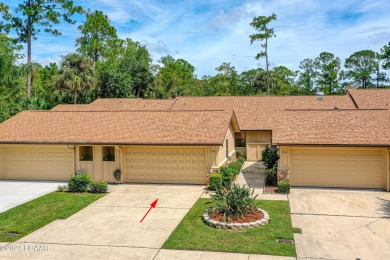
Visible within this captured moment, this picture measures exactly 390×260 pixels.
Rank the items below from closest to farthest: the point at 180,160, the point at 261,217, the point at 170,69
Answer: the point at 261,217, the point at 180,160, the point at 170,69

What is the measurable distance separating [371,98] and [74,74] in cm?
2911

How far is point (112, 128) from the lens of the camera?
64.8ft

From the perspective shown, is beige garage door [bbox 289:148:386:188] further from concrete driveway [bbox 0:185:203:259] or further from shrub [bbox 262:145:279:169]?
concrete driveway [bbox 0:185:203:259]

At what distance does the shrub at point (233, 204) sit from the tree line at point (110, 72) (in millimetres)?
22016

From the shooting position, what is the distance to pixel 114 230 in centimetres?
1137

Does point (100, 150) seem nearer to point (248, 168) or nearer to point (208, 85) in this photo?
point (248, 168)

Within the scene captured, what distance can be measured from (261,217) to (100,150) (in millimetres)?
10300

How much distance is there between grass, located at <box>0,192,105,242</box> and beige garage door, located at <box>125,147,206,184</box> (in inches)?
123

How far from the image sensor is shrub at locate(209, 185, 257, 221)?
1183 cm

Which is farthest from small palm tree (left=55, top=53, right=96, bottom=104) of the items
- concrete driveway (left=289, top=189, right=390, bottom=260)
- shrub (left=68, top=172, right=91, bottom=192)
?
concrete driveway (left=289, top=189, right=390, bottom=260)

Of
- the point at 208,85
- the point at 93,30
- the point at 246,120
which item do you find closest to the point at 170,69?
the point at 208,85

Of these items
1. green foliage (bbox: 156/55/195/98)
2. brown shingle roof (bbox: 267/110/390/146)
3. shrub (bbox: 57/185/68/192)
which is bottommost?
shrub (bbox: 57/185/68/192)

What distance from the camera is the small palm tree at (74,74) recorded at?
35.7m

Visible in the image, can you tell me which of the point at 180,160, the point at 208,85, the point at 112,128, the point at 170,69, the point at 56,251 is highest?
the point at 170,69
